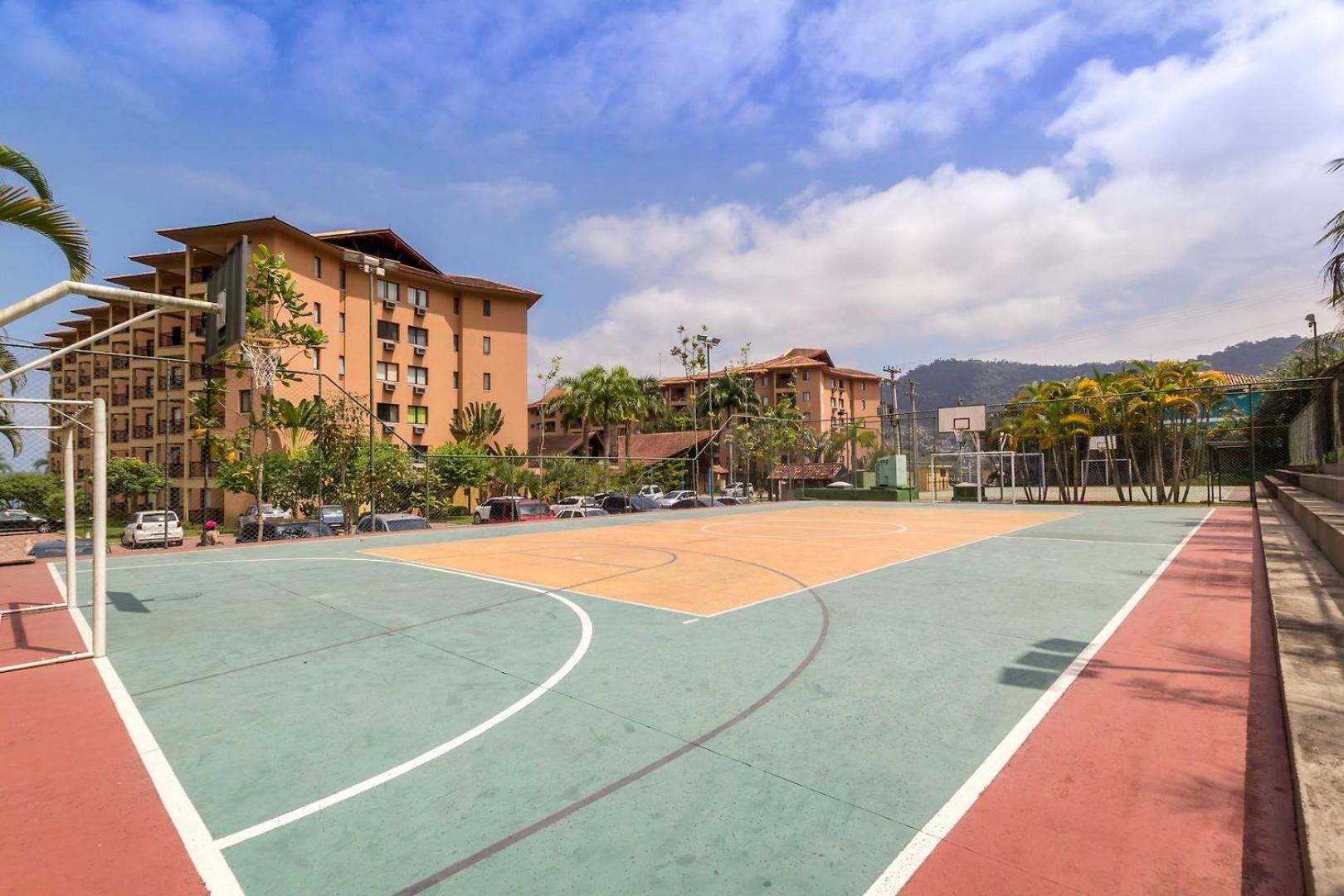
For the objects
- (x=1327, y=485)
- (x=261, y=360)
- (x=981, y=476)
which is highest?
(x=261, y=360)

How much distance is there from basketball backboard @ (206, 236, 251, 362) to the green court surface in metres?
3.62

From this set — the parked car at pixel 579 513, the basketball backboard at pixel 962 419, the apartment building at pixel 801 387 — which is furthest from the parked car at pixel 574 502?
the apartment building at pixel 801 387

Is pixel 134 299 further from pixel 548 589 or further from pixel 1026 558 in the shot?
pixel 1026 558

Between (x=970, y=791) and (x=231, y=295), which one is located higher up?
(x=231, y=295)

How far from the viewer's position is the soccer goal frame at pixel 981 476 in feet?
104

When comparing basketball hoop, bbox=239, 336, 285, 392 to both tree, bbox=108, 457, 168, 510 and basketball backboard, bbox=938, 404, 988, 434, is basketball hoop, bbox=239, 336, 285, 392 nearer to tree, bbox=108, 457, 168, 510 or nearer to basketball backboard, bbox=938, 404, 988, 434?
tree, bbox=108, 457, 168, 510

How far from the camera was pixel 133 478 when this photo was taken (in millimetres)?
38031

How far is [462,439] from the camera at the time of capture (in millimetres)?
43438

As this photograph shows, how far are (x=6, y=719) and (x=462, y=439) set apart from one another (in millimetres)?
40093

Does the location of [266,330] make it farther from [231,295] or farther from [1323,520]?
[1323,520]

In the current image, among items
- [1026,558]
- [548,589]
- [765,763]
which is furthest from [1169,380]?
[765,763]

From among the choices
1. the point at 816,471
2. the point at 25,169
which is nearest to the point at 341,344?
the point at 25,169

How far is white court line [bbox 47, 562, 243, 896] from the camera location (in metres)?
2.81

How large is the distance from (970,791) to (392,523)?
19639mm
